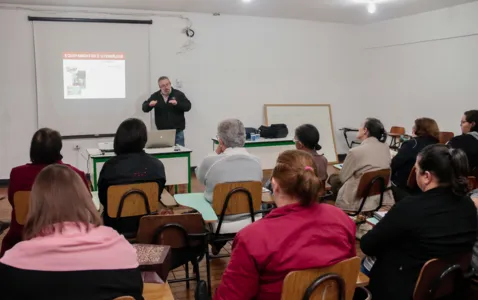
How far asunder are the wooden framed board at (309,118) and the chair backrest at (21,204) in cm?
523

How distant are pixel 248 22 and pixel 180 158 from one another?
10.8ft

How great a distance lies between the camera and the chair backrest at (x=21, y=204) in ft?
8.59

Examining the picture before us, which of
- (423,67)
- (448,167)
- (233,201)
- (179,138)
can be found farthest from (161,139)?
(423,67)

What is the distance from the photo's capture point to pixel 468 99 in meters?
6.21

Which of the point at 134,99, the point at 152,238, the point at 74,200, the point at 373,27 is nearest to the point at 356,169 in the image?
the point at 152,238

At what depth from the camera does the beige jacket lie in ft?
12.0

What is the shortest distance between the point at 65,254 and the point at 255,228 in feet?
1.95

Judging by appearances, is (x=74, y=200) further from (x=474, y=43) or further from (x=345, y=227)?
(x=474, y=43)

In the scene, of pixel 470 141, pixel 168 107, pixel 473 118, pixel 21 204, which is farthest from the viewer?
pixel 168 107

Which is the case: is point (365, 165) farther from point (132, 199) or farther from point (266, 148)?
point (266, 148)

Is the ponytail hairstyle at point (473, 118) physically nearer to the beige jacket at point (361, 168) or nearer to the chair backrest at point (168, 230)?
the beige jacket at point (361, 168)

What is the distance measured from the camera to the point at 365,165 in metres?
3.66

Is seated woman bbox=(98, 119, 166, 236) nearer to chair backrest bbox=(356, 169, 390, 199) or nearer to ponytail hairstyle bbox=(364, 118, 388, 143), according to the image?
chair backrest bbox=(356, 169, 390, 199)

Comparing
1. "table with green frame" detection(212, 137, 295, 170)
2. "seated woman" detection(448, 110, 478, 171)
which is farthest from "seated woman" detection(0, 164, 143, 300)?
"table with green frame" detection(212, 137, 295, 170)
